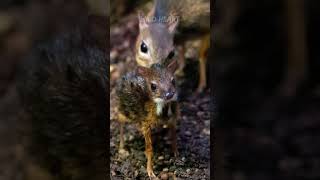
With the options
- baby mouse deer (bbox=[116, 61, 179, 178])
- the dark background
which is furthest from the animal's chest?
the dark background

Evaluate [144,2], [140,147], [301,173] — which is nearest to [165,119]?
[140,147]

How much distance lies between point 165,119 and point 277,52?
23 centimetres

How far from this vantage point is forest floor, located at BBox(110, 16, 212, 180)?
80 centimetres

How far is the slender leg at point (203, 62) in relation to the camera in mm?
831

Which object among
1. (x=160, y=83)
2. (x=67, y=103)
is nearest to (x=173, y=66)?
(x=160, y=83)

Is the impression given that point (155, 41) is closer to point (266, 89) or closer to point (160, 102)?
point (160, 102)

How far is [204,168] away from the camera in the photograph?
81cm

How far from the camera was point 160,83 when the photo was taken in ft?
2.50

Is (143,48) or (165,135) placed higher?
(143,48)

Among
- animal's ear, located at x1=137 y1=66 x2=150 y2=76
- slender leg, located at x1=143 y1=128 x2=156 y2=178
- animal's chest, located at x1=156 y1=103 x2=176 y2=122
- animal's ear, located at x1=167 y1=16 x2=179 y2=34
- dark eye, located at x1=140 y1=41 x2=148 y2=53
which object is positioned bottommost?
slender leg, located at x1=143 y1=128 x2=156 y2=178

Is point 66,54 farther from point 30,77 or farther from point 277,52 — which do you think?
point 277,52

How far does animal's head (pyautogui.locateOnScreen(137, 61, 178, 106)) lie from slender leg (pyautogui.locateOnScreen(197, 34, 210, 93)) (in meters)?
0.07

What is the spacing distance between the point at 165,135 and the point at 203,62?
0.39ft

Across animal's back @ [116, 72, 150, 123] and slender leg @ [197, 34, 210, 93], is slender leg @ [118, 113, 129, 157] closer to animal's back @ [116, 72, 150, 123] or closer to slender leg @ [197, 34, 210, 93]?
animal's back @ [116, 72, 150, 123]
